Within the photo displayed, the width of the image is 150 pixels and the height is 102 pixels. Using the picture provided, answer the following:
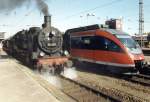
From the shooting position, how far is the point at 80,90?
13.0m

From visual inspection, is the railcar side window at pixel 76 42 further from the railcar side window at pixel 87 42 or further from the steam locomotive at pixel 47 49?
the steam locomotive at pixel 47 49

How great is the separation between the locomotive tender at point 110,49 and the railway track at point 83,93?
3.35m

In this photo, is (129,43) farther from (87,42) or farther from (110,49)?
(87,42)

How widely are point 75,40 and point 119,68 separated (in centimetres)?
612

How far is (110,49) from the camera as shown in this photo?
17172 mm

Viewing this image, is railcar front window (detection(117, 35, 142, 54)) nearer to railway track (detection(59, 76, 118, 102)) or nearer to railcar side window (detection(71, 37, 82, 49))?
railway track (detection(59, 76, 118, 102))

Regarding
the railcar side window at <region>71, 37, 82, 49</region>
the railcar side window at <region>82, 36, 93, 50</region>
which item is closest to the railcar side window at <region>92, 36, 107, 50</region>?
the railcar side window at <region>82, 36, 93, 50</region>

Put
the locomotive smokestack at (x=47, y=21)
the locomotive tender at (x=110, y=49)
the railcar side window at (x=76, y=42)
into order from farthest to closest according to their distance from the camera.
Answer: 1. the railcar side window at (x=76, y=42)
2. the locomotive smokestack at (x=47, y=21)
3. the locomotive tender at (x=110, y=49)

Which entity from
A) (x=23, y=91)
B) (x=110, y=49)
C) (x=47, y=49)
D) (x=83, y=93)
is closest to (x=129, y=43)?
(x=110, y=49)

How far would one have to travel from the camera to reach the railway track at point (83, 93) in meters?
10.9

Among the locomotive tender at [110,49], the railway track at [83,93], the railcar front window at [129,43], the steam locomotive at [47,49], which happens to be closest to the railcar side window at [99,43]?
the locomotive tender at [110,49]

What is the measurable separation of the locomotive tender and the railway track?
11.0 feet

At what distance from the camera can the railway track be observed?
1092cm

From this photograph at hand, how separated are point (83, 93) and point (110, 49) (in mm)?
5545
